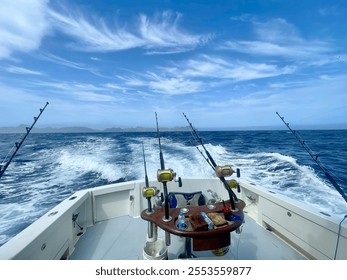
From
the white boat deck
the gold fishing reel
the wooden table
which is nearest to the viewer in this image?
the wooden table

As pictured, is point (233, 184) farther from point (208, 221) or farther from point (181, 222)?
point (181, 222)

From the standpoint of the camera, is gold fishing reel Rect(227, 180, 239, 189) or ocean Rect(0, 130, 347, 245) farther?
ocean Rect(0, 130, 347, 245)

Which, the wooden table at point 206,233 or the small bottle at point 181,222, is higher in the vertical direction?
the small bottle at point 181,222

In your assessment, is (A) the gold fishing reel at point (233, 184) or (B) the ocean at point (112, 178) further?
(B) the ocean at point (112, 178)

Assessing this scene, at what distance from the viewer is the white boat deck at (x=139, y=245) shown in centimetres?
194

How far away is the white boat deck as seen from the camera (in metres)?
1.94

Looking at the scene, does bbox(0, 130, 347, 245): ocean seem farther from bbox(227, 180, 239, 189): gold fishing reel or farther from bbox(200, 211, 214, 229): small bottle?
bbox(200, 211, 214, 229): small bottle

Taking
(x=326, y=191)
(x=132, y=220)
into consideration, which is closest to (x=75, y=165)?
(x=132, y=220)

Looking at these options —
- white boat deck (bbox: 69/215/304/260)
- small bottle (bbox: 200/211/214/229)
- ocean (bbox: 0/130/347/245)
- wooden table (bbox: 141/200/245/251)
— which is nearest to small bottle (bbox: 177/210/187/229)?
wooden table (bbox: 141/200/245/251)

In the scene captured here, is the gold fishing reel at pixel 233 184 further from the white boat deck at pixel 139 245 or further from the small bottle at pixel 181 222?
the white boat deck at pixel 139 245

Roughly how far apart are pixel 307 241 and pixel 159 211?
5.34ft

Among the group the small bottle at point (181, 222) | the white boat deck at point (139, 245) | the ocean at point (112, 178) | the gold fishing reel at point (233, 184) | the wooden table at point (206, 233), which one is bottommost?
the ocean at point (112, 178)

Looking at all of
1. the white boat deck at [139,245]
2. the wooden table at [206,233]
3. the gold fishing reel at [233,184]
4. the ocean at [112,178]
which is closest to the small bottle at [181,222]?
the wooden table at [206,233]
